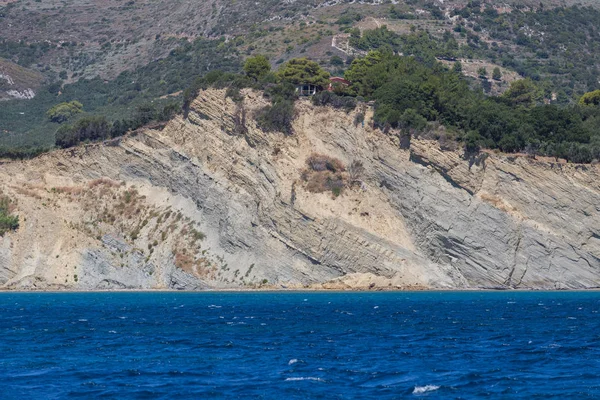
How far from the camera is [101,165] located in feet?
253

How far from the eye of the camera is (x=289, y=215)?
69.7 metres

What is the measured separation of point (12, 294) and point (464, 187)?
3025 cm

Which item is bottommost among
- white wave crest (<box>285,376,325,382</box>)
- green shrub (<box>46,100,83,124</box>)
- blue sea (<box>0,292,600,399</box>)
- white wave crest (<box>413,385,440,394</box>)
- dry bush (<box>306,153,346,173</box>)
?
green shrub (<box>46,100,83,124</box>)

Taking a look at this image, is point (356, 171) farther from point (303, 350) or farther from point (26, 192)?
point (303, 350)

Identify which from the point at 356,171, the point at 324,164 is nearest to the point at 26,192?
the point at 324,164

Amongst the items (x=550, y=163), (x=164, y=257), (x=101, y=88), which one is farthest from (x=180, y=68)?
(x=550, y=163)

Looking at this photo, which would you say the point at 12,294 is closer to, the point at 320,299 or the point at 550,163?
the point at 320,299

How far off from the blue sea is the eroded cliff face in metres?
11.5

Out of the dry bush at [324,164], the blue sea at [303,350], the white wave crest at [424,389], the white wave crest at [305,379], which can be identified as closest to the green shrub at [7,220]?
the blue sea at [303,350]

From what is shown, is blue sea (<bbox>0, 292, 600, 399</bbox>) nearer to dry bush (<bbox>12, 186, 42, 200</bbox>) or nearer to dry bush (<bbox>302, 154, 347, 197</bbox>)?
dry bush (<bbox>302, 154, 347, 197</bbox>)

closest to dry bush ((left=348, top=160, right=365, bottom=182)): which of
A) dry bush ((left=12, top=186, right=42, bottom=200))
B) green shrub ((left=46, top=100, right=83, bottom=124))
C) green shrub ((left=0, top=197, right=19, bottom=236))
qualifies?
dry bush ((left=12, top=186, right=42, bottom=200))

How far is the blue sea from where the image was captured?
26.9 m

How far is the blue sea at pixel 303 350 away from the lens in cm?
2689

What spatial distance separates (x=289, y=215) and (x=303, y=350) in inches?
1411
